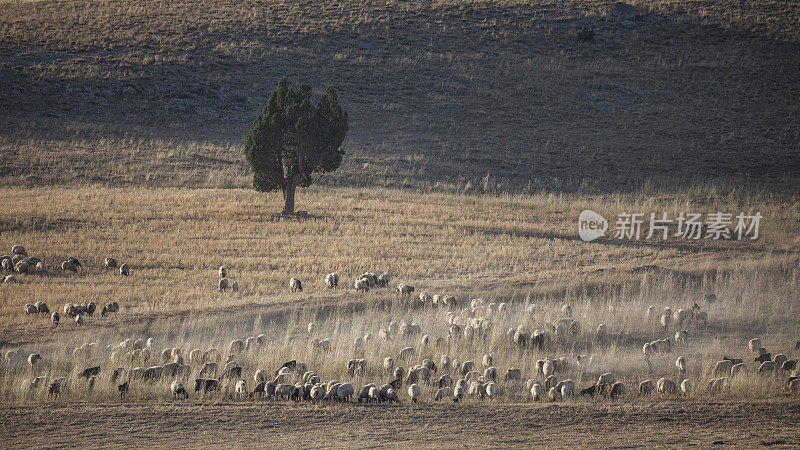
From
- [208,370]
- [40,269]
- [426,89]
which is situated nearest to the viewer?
[208,370]

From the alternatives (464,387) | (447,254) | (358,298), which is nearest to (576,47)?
(447,254)

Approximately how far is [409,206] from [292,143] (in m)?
5.42

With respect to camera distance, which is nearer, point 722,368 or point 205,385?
point 205,385

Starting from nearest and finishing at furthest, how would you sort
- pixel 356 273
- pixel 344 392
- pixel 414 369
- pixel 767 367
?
pixel 344 392 < pixel 414 369 < pixel 767 367 < pixel 356 273

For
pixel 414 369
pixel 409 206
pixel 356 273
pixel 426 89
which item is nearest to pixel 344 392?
pixel 414 369

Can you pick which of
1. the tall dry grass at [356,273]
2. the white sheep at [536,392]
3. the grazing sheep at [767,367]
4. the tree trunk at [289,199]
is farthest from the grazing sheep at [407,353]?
the tree trunk at [289,199]

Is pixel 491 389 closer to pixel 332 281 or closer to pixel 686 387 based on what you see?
pixel 686 387

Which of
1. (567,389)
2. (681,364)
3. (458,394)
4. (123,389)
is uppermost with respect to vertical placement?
(681,364)

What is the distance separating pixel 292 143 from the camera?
95.4 feet

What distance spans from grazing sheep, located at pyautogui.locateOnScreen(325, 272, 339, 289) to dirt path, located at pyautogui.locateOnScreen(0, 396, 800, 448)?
7.51 metres

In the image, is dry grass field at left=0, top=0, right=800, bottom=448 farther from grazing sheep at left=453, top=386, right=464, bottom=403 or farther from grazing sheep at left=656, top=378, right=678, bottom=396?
grazing sheep at left=656, top=378, right=678, bottom=396

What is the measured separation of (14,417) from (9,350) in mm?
3790

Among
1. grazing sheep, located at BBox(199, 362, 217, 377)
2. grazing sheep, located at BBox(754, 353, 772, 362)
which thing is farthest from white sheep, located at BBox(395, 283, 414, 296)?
grazing sheep, located at BBox(754, 353, 772, 362)

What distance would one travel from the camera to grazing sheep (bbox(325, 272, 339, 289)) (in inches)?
703
